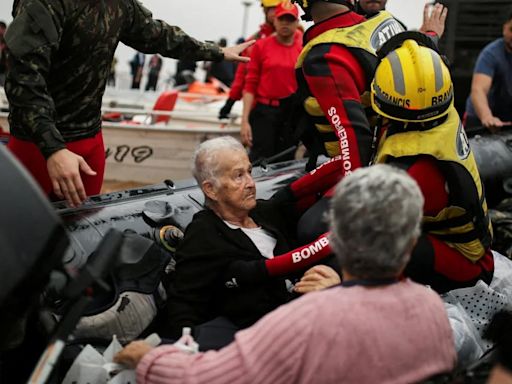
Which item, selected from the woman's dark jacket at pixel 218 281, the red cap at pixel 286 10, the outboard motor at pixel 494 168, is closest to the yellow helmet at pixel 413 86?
the woman's dark jacket at pixel 218 281

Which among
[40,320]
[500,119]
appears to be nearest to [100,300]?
[40,320]

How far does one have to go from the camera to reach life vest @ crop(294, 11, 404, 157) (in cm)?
314

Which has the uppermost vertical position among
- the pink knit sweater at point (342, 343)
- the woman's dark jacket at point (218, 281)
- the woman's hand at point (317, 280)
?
the pink knit sweater at point (342, 343)

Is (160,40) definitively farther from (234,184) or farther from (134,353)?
(134,353)

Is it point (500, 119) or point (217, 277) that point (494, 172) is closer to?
point (500, 119)

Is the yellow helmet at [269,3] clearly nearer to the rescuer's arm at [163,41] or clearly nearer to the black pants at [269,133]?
the black pants at [269,133]

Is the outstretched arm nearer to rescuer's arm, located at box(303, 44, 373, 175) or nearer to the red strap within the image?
the red strap

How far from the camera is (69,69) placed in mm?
3057

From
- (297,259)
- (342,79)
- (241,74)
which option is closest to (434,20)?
(342,79)

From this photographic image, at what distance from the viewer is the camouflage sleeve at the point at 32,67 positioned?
2729mm

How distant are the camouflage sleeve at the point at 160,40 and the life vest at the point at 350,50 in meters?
0.47

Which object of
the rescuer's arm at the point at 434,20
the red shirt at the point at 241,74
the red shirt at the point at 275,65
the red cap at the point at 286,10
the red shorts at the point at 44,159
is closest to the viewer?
the red shorts at the point at 44,159

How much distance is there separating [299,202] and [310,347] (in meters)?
1.73

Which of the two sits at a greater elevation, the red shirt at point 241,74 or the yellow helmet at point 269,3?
the yellow helmet at point 269,3
